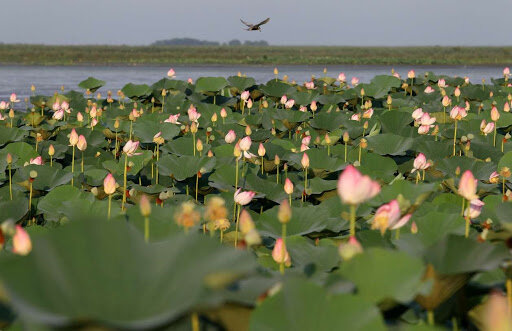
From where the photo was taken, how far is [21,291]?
2.61ft

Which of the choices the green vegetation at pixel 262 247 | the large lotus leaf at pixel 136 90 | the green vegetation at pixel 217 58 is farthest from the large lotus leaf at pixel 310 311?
the green vegetation at pixel 217 58

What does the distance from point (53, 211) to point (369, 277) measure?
191 cm

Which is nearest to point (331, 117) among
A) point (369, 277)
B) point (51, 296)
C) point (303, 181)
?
point (303, 181)

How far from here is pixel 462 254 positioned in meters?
1.13

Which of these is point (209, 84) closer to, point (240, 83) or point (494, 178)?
point (240, 83)

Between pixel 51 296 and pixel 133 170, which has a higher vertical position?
pixel 51 296

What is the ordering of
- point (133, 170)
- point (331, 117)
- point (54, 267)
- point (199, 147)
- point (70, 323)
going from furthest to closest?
point (331, 117), point (133, 170), point (199, 147), point (54, 267), point (70, 323)

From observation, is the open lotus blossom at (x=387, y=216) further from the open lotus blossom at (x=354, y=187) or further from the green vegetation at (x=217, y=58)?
the green vegetation at (x=217, y=58)

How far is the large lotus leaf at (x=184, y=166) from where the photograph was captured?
9.58ft

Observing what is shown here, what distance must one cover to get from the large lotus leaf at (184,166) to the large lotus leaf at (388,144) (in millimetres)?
1046

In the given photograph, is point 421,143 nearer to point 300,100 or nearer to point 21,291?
point 300,100

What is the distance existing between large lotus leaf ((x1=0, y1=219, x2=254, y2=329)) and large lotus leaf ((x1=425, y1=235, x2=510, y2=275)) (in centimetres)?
42

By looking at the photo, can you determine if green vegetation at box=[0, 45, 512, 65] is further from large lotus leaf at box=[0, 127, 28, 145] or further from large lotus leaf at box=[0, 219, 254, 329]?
large lotus leaf at box=[0, 219, 254, 329]

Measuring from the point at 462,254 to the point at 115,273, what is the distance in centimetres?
64
